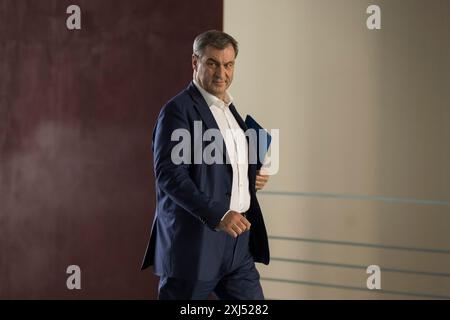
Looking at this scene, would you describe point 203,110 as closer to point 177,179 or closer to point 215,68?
point 215,68

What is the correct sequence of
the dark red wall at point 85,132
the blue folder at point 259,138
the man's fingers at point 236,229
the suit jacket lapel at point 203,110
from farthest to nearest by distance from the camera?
the dark red wall at point 85,132
the blue folder at point 259,138
the suit jacket lapel at point 203,110
the man's fingers at point 236,229

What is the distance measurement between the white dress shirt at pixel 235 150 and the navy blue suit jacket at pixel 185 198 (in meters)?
0.03

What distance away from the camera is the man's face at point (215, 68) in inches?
89.9

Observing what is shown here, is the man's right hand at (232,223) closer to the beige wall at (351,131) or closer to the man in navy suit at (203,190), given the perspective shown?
the man in navy suit at (203,190)

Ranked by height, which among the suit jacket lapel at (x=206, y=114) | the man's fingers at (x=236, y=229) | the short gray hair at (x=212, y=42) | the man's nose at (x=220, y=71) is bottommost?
the man's fingers at (x=236, y=229)

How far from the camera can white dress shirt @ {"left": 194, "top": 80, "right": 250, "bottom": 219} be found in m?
2.31

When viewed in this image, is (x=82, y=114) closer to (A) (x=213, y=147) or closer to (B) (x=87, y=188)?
(B) (x=87, y=188)

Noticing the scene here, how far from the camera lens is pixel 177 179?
2146mm

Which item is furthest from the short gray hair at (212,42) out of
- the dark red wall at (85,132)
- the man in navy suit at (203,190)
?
the dark red wall at (85,132)

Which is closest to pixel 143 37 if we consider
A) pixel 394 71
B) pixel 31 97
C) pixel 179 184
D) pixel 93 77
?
pixel 93 77

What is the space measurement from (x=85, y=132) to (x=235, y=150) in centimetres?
160

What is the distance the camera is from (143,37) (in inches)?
142

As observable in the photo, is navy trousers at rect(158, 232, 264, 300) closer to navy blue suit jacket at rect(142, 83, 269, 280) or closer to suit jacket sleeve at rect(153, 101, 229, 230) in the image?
navy blue suit jacket at rect(142, 83, 269, 280)

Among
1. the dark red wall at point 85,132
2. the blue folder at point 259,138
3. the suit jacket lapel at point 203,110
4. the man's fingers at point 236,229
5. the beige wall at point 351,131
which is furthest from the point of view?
the beige wall at point 351,131
